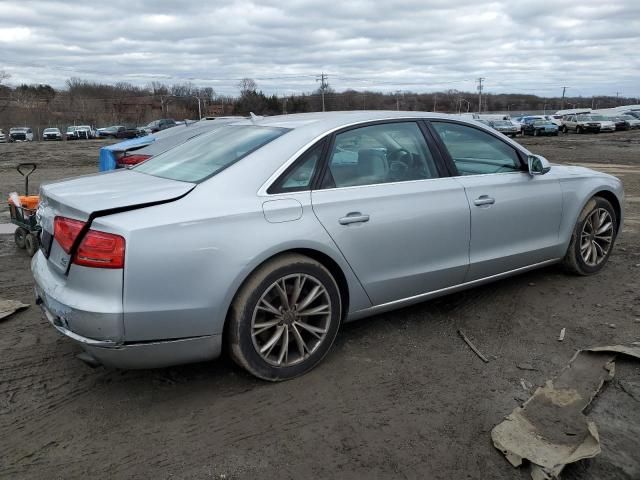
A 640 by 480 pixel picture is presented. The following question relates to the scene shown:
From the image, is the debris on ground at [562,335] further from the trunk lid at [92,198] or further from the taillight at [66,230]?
the taillight at [66,230]

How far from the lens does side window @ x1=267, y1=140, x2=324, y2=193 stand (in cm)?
334

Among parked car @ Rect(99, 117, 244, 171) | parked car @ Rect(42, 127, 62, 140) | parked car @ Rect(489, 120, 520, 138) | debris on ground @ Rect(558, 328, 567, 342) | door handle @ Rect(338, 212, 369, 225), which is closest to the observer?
door handle @ Rect(338, 212, 369, 225)

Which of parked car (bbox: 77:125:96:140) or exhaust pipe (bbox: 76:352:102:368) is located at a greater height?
parked car (bbox: 77:125:96:140)

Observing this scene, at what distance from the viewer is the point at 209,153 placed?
3.83 m

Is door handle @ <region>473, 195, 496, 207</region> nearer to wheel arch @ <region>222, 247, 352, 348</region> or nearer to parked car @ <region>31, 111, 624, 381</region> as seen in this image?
parked car @ <region>31, 111, 624, 381</region>

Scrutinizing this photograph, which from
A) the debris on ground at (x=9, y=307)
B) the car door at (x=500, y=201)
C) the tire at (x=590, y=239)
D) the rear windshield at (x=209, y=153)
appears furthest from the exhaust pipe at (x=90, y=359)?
the tire at (x=590, y=239)

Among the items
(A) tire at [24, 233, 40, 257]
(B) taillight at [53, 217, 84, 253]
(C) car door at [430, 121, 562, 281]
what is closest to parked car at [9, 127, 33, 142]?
(A) tire at [24, 233, 40, 257]

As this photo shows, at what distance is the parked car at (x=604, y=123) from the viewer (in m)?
43.1

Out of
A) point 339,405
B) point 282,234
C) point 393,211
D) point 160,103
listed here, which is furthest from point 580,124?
point 160,103

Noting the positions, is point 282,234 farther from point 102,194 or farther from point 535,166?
point 535,166

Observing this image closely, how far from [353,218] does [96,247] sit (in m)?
1.52

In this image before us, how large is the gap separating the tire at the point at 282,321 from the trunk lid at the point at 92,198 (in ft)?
2.29

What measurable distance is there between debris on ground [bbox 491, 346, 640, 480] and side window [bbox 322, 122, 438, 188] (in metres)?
1.59

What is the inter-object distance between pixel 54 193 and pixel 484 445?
2.81 meters
